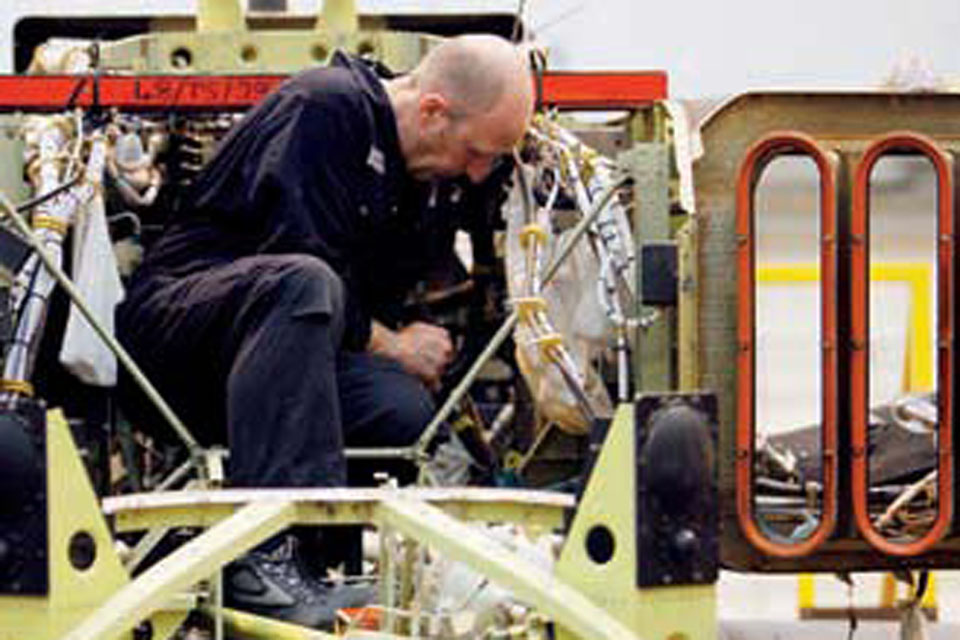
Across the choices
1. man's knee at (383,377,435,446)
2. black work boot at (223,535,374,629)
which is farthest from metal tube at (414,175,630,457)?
black work boot at (223,535,374,629)

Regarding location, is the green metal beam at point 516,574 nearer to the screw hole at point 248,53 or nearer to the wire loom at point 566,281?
the wire loom at point 566,281

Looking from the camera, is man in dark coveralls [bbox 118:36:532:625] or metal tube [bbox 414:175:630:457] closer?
man in dark coveralls [bbox 118:36:532:625]

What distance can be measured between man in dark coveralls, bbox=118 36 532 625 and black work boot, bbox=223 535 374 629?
480 mm

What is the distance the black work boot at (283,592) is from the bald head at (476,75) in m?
1.36

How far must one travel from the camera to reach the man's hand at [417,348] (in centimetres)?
728

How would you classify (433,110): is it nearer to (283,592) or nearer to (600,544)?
(283,592)

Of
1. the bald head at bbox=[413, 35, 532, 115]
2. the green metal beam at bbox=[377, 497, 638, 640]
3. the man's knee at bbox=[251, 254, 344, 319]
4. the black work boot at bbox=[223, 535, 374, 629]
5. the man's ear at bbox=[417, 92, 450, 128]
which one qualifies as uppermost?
the bald head at bbox=[413, 35, 532, 115]

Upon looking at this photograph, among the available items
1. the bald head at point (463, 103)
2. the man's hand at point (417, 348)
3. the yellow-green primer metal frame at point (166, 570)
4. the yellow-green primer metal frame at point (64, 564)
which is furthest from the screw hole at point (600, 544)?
the man's hand at point (417, 348)

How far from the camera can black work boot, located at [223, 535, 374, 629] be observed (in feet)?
19.6

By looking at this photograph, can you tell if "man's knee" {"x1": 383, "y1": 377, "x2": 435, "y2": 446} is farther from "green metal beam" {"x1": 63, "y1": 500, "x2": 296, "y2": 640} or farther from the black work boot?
"green metal beam" {"x1": 63, "y1": 500, "x2": 296, "y2": 640}

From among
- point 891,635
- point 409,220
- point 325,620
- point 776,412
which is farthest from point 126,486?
point 776,412

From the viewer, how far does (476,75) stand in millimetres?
6887

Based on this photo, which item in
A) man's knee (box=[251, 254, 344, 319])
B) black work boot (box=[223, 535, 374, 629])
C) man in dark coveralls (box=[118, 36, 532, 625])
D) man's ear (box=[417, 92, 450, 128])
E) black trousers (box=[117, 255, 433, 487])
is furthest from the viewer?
man's ear (box=[417, 92, 450, 128])

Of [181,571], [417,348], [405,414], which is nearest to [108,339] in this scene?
[405,414]
